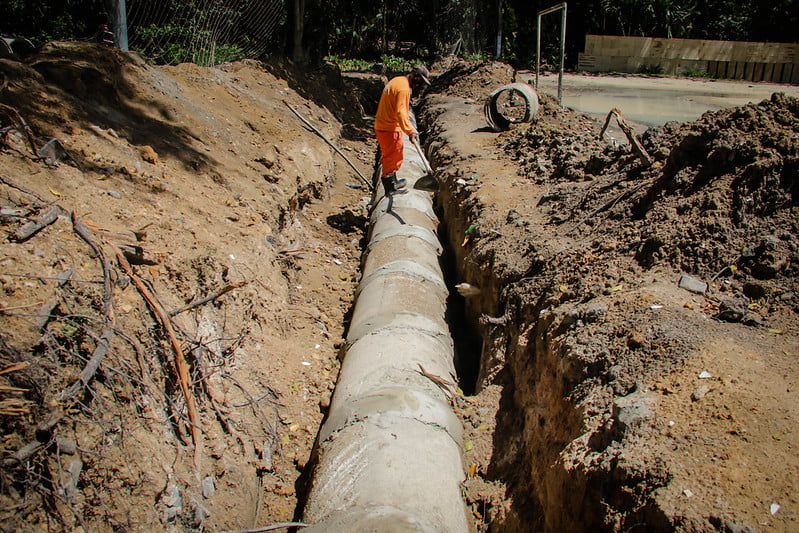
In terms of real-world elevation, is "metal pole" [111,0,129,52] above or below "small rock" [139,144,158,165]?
above

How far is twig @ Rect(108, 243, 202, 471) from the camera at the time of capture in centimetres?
308

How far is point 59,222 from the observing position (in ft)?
11.0

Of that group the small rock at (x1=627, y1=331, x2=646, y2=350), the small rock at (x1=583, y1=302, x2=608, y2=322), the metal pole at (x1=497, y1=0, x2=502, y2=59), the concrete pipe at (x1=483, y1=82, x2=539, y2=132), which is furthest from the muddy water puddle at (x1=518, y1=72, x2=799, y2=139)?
the small rock at (x1=627, y1=331, x2=646, y2=350)

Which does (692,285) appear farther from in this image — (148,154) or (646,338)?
(148,154)

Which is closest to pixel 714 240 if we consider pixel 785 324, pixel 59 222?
pixel 785 324

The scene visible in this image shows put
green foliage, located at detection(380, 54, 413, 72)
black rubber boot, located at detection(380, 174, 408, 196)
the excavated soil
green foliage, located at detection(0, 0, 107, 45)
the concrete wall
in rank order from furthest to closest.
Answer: green foliage, located at detection(380, 54, 413, 72) → the concrete wall → green foliage, located at detection(0, 0, 107, 45) → black rubber boot, located at detection(380, 174, 408, 196) → the excavated soil

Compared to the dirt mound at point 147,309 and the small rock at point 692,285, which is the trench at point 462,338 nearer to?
the dirt mound at point 147,309

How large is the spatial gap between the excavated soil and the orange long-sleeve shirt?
5.33ft

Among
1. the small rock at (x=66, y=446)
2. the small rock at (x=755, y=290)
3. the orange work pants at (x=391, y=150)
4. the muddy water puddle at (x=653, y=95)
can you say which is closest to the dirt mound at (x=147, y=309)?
the small rock at (x=66, y=446)

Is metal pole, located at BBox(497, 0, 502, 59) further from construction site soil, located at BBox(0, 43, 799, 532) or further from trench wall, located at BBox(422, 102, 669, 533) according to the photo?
trench wall, located at BBox(422, 102, 669, 533)

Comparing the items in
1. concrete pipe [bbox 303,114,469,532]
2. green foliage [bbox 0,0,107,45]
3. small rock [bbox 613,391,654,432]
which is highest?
green foliage [bbox 0,0,107,45]

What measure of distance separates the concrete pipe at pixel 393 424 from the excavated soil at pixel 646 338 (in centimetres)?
37

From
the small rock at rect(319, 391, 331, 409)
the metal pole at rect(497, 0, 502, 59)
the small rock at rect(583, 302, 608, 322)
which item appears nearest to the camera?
the small rock at rect(583, 302, 608, 322)

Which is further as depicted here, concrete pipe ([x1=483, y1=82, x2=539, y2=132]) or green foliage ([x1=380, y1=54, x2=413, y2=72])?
green foliage ([x1=380, y1=54, x2=413, y2=72])
